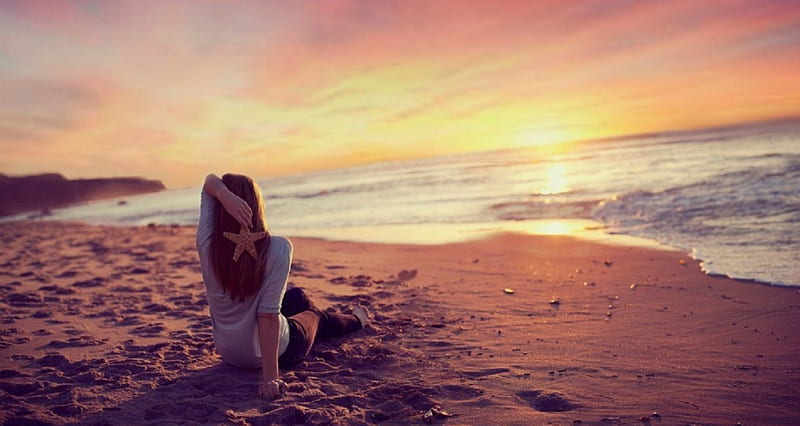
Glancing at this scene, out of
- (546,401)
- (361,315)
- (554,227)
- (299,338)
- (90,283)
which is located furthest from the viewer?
(554,227)

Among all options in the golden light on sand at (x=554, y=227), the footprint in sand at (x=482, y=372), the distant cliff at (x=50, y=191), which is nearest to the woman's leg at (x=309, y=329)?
the footprint in sand at (x=482, y=372)

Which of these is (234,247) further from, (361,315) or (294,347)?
(361,315)

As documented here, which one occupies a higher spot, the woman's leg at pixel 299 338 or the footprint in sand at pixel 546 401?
the woman's leg at pixel 299 338

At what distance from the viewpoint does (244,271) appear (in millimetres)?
2922

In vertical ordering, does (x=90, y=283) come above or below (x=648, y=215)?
below

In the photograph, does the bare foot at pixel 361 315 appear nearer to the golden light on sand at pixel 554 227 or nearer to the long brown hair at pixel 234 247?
the long brown hair at pixel 234 247

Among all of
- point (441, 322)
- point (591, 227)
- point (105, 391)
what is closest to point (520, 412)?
point (441, 322)

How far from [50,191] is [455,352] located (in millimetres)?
75619

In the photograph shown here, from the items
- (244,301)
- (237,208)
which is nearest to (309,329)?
(244,301)

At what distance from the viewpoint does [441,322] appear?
457 centimetres

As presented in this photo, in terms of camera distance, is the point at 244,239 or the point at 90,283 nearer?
the point at 244,239

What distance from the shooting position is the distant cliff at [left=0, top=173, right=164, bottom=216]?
179 ft

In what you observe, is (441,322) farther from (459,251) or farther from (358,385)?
(459,251)

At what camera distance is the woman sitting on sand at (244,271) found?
2861 mm
